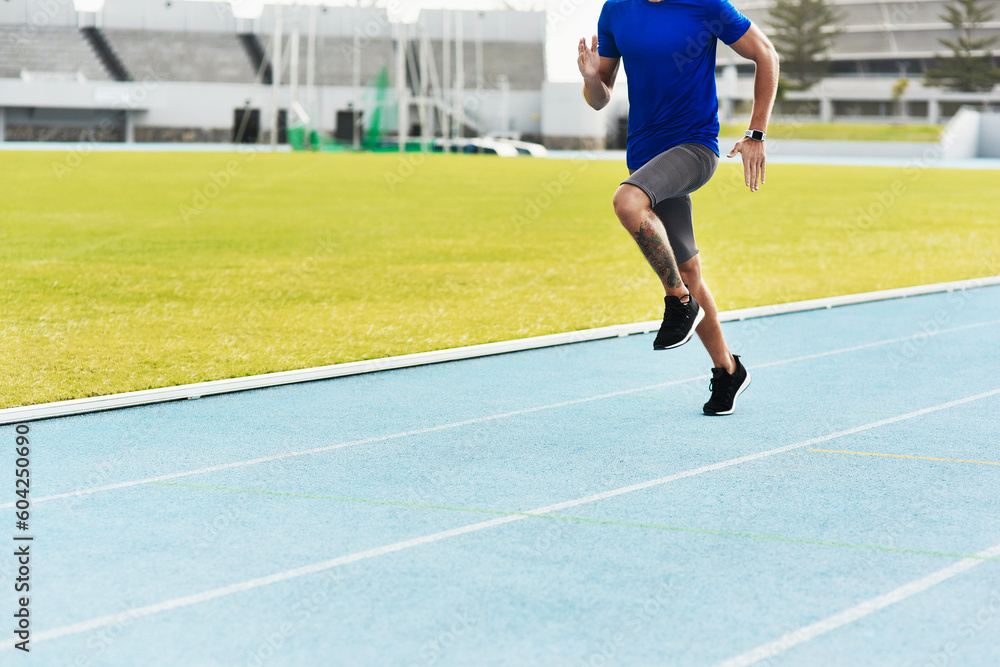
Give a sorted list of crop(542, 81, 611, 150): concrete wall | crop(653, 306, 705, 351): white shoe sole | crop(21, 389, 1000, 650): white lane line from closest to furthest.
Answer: crop(21, 389, 1000, 650): white lane line, crop(653, 306, 705, 351): white shoe sole, crop(542, 81, 611, 150): concrete wall

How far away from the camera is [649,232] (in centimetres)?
541

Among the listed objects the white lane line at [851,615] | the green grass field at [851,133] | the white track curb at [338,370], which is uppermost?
the white lane line at [851,615]

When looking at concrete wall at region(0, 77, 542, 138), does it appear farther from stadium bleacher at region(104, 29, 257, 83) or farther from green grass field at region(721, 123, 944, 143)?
green grass field at region(721, 123, 944, 143)

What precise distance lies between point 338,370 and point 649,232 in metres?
2.23

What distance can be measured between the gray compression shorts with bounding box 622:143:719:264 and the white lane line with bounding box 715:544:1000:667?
7.60ft

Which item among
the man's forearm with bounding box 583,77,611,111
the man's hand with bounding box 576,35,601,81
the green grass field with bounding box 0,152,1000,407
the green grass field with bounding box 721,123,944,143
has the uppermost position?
the man's hand with bounding box 576,35,601,81

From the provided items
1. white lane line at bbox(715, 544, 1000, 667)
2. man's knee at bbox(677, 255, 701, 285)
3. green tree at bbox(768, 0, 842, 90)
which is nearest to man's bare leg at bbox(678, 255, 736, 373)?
man's knee at bbox(677, 255, 701, 285)

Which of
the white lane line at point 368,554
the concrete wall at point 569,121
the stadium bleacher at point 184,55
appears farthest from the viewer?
the concrete wall at point 569,121

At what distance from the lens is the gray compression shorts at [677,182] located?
17.9 ft

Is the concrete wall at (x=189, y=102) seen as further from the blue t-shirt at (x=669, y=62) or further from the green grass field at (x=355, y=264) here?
the blue t-shirt at (x=669, y=62)

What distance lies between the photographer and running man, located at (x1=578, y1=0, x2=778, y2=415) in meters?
5.38

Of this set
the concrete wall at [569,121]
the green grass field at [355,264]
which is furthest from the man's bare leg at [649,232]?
the concrete wall at [569,121]

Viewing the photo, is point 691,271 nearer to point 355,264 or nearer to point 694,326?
point 694,326

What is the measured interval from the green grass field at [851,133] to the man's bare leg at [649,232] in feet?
194
